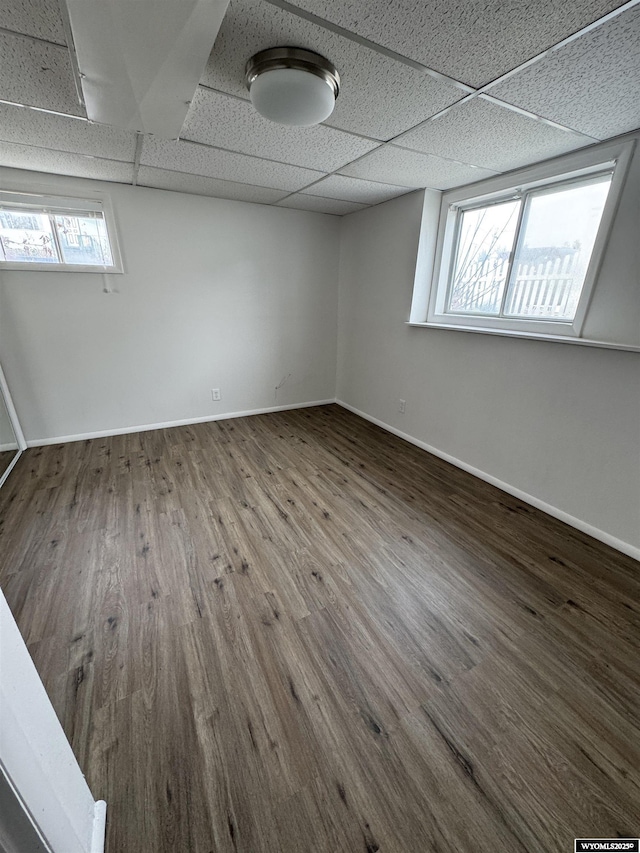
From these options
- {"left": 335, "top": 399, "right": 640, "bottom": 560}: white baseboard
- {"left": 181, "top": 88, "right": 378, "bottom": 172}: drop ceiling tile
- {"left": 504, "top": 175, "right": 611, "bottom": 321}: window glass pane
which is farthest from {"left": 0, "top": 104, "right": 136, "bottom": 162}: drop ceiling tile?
{"left": 335, "top": 399, "right": 640, "bottom": 560}: white baseboard

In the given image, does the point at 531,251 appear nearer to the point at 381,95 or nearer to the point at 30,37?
the point at 381,95

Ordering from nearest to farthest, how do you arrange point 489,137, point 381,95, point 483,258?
point 381,95, point 489,137, point 483,258

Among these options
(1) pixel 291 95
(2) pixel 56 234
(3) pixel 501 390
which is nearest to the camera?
(1) pixel 291 95

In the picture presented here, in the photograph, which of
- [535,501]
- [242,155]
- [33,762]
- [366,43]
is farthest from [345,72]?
[535,501]

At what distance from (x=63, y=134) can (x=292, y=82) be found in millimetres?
1612

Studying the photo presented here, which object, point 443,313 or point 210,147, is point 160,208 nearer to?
point 210,147

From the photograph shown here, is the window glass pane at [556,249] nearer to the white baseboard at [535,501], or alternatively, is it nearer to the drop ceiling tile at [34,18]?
the white baseboard at [535,501]

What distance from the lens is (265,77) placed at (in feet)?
Result: 4.26

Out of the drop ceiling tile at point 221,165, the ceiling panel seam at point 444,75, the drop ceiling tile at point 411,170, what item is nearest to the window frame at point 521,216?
the drop ceiling tile at point 411,170

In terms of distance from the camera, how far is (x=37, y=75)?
143cm

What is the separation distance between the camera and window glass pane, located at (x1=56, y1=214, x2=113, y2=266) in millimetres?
2957

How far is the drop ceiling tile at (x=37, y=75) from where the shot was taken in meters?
1.27

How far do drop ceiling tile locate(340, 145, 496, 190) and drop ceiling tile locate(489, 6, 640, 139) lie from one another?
0.76 metres

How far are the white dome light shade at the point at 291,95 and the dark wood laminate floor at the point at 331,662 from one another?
2143 millimetres
